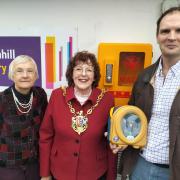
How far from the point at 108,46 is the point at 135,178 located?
3.38 feet

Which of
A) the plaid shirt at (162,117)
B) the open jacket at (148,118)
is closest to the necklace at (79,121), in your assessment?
the open jacket at (148,118)

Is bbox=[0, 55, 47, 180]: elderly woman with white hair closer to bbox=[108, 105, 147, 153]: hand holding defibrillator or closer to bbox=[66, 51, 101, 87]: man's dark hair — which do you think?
bbox=[66, 51, 101, 87]: man's dark hair

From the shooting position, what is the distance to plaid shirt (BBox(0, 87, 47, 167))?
173cm

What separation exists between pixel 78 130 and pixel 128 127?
1.11ft

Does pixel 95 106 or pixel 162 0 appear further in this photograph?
pixel 162 0

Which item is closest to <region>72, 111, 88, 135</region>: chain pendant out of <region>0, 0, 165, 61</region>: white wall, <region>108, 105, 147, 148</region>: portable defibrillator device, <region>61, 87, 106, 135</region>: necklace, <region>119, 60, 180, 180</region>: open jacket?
<region>61, 87, 106, 135</region>: necklace

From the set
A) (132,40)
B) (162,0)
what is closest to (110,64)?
(132,40)

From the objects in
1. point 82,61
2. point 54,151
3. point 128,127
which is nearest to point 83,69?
point 82,61

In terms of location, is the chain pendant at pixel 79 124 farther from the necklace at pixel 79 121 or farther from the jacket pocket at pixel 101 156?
the jacket pocket at pixel 101 156

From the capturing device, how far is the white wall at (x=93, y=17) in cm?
213

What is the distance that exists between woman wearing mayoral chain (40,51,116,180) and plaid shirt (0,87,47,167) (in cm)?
8

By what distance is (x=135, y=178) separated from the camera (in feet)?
5.25

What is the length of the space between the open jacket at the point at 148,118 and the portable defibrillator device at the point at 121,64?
42 cm

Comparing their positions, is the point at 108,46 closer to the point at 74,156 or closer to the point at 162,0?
the point at 162,0
